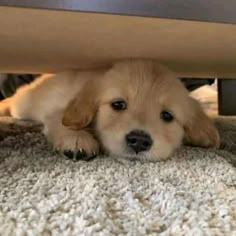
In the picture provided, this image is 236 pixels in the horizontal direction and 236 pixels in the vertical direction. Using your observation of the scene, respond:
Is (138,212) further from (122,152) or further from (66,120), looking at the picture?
(66,120)

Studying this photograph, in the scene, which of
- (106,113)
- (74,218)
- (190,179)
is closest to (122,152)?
(106,113)

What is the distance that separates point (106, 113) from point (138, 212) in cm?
62

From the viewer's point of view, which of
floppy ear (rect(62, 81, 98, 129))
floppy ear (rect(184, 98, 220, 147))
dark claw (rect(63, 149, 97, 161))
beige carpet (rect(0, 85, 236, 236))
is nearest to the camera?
beige carpet (rect(0, 85, 236, 236))

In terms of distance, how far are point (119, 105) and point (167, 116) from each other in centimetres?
16

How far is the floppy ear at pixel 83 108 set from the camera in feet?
4.73

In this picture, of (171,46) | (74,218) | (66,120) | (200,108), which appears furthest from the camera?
(200,108)

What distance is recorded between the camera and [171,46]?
50.8 inches

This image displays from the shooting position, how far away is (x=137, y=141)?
4.40 feet

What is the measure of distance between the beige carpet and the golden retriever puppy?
62 millimetres

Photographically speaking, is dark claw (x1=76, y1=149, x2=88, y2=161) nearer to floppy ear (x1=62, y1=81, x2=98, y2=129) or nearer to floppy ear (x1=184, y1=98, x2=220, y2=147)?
floppy ear (x1=62, y1=81, x2=98, y2=129)

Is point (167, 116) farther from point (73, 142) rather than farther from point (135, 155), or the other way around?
point (73, 142)

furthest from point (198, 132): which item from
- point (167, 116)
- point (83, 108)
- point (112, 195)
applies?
point (112, 195)

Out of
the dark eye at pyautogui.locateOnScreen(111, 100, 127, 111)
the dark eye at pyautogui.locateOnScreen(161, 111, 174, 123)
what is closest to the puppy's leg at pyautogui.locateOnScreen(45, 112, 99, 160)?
the dark eye at pyautogui.locateOnScreen(111, 100, 127, 111)

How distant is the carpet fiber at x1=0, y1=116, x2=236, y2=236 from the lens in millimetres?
807
